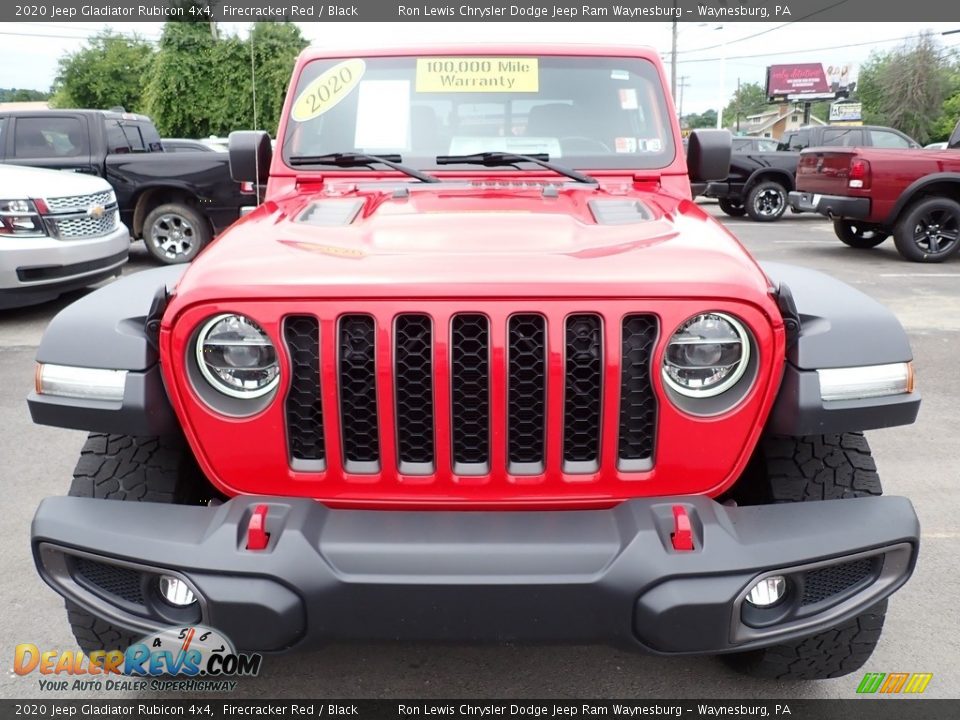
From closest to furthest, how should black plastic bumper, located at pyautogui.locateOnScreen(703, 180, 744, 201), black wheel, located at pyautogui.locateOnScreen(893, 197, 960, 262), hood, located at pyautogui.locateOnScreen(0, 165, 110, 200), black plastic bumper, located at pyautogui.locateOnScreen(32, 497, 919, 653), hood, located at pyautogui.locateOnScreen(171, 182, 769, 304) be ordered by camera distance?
black plastic bumper, located at pyautogui.locateOnScreen(32, 497, 919, 653), hood, located at pyautogui.locateOnScreen(171, 182, 769, 304), hood, located at pyautogui.locateOnScreen(0, 165, 110, 200), black wheel, located at pyautogui.locateOnScreen(893, 197, 960, 262), black plastic bumper, located at pyautogui.locateOnScreen(703, 180, 744, 201)

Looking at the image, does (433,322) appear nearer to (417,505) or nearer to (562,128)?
(417,505)

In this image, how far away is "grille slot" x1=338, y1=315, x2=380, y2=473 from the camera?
1.95 meters

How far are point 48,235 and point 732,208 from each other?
13.0m

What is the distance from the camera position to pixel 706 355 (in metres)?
1.98

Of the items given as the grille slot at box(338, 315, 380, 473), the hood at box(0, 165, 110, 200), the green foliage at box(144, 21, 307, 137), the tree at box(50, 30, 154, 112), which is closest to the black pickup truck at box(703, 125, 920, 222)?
the hood at box(0, 165, 110, 200)

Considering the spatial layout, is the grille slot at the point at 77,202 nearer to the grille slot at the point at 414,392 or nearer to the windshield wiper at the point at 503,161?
the windshield wiper at the point at 503,161

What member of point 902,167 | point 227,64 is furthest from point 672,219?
point 227,64

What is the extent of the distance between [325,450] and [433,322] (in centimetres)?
40

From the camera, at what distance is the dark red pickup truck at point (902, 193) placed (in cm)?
1026

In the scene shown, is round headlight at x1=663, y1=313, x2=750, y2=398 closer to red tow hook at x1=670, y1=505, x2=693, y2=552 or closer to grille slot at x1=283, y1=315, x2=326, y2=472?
red tow hook at x1=670, y1=505, x2=693, y2=552

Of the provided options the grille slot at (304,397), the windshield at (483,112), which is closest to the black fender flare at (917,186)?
the windshield at (483,112)

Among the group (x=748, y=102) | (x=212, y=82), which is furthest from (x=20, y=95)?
(x=748, y=102)

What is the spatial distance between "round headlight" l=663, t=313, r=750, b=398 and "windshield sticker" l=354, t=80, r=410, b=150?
5.54 feet

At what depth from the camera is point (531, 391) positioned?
1.97m
